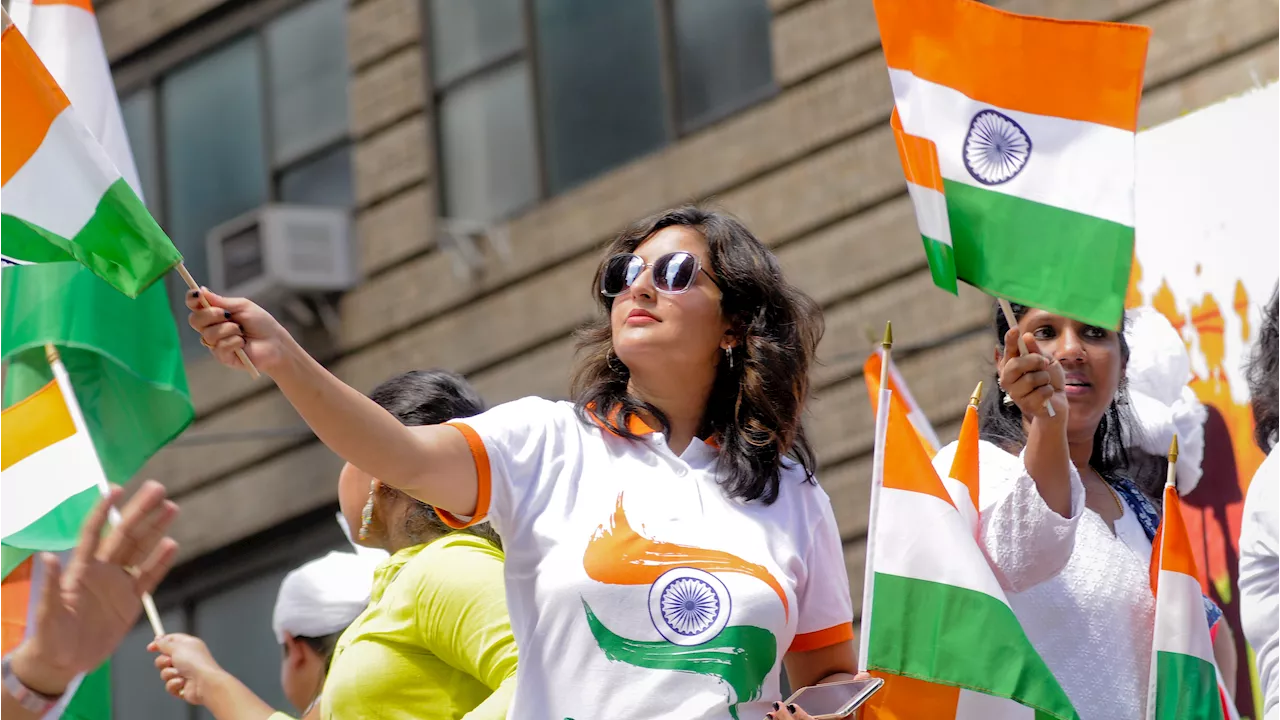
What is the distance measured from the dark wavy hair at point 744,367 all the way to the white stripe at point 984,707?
0.55m

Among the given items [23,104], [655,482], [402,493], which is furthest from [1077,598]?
[23,104]

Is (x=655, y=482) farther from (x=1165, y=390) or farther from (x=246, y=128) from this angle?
(x=246, y=128)

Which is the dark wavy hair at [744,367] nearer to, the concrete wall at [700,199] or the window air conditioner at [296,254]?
the concrete wall at [700,199]

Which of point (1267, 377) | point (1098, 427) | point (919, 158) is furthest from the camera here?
point (1267, 377)

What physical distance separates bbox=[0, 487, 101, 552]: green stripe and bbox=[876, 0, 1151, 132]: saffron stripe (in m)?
2.23

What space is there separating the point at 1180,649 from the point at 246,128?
944cm

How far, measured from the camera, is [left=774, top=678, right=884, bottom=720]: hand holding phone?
3.78 meters

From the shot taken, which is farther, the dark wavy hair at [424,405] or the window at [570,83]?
the window at [570,83]

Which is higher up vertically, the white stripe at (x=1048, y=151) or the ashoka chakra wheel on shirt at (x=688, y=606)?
the white stripe at (x=1048, y=151)

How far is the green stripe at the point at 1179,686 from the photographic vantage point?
4281mm

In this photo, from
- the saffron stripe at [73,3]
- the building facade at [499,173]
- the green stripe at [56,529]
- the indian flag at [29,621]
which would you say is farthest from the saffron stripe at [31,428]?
the building facade at [499,173]

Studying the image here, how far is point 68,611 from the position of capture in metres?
3.05

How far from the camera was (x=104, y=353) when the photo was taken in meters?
5.90

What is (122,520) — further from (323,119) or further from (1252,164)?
(323,119)
